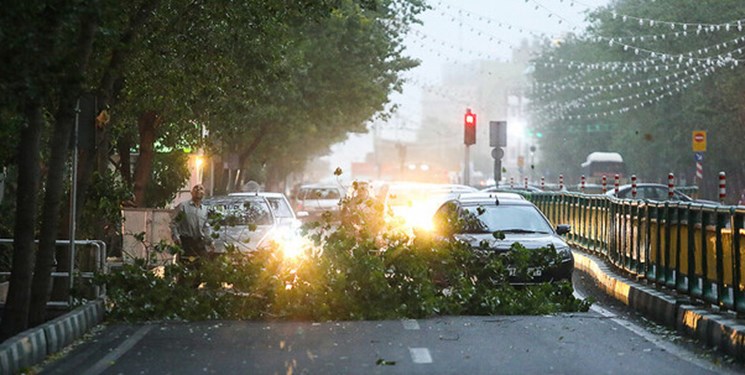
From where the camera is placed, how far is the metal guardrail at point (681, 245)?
13.8 m

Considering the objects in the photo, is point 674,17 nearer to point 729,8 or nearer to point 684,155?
point 729,8

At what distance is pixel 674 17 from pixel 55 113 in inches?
2102

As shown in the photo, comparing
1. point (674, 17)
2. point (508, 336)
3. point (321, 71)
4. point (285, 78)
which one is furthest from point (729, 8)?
point (508, 336)

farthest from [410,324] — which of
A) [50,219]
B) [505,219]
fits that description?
[505,219]

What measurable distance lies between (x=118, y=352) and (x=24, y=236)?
1.63 m

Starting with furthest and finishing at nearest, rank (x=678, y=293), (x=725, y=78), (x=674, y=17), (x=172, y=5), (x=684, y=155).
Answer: (x=684, y=155) < (x=674, y=17) < (x=725, y=78) < (x=172, y=5) < (x=678, y=293)

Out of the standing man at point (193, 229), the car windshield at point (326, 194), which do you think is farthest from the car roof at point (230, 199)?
the car windshield at point (326, 194)

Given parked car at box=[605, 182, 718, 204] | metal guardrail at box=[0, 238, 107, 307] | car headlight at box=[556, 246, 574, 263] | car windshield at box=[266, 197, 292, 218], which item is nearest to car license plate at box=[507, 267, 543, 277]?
car headlight at box=[556, 246, 574, 263]

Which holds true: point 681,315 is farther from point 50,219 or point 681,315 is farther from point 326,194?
point 326,194

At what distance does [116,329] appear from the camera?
15000 millimetres

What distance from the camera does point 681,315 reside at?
577 inches

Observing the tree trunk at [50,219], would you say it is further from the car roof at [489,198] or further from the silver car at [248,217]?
the car roof at [489,198]

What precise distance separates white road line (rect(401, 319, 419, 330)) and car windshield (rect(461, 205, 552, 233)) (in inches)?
181

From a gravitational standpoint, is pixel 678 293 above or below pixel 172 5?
below
